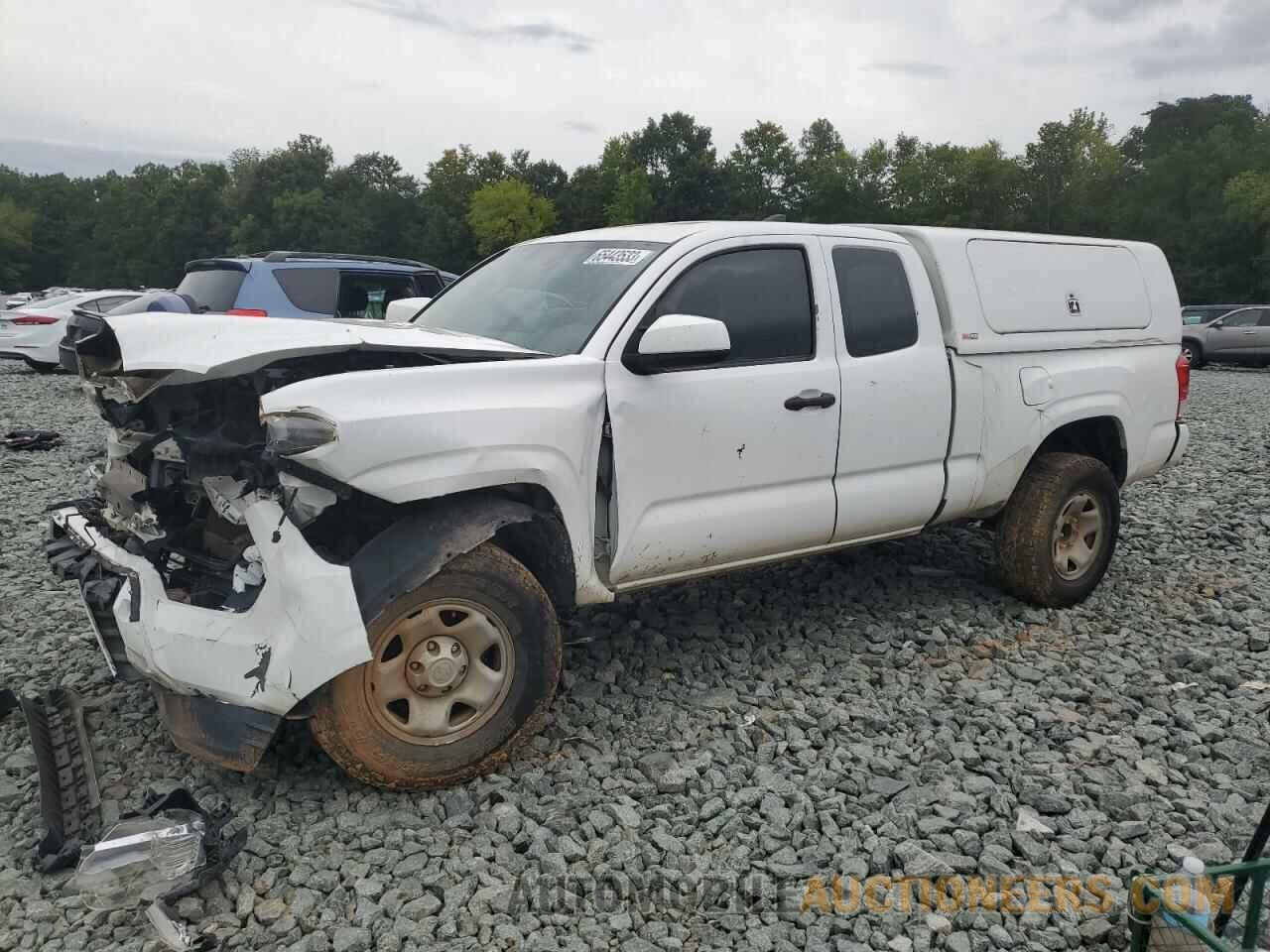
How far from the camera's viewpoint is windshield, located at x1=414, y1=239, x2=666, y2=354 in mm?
3828

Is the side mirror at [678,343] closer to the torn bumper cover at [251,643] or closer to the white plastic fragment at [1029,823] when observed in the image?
the torn bumper cover at [251,643]

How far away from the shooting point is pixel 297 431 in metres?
2.84

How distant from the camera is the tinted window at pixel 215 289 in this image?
9.68 m

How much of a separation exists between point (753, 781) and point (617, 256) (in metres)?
2.20

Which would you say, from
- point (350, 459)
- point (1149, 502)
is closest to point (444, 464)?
point (350, 459)

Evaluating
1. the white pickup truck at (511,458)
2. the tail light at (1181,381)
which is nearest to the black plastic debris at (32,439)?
the white pickup truck at (511,458)

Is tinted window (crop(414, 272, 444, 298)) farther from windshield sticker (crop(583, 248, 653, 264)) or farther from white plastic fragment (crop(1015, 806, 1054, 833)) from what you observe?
white plastic fragment (crop(1015, 806, 1054, 833))

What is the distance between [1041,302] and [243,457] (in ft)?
13.2

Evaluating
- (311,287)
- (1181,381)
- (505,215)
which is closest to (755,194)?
(505,215)

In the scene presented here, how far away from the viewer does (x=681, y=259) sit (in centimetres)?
389

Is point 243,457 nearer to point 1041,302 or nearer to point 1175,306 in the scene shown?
point 1041,302

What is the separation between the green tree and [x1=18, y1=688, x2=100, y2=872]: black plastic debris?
195ft

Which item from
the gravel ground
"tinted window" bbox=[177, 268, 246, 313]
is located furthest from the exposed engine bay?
"tinted window" bbox=[177, 268, 246, 313]

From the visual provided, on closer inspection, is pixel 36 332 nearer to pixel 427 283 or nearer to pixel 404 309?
pixel 427 283
